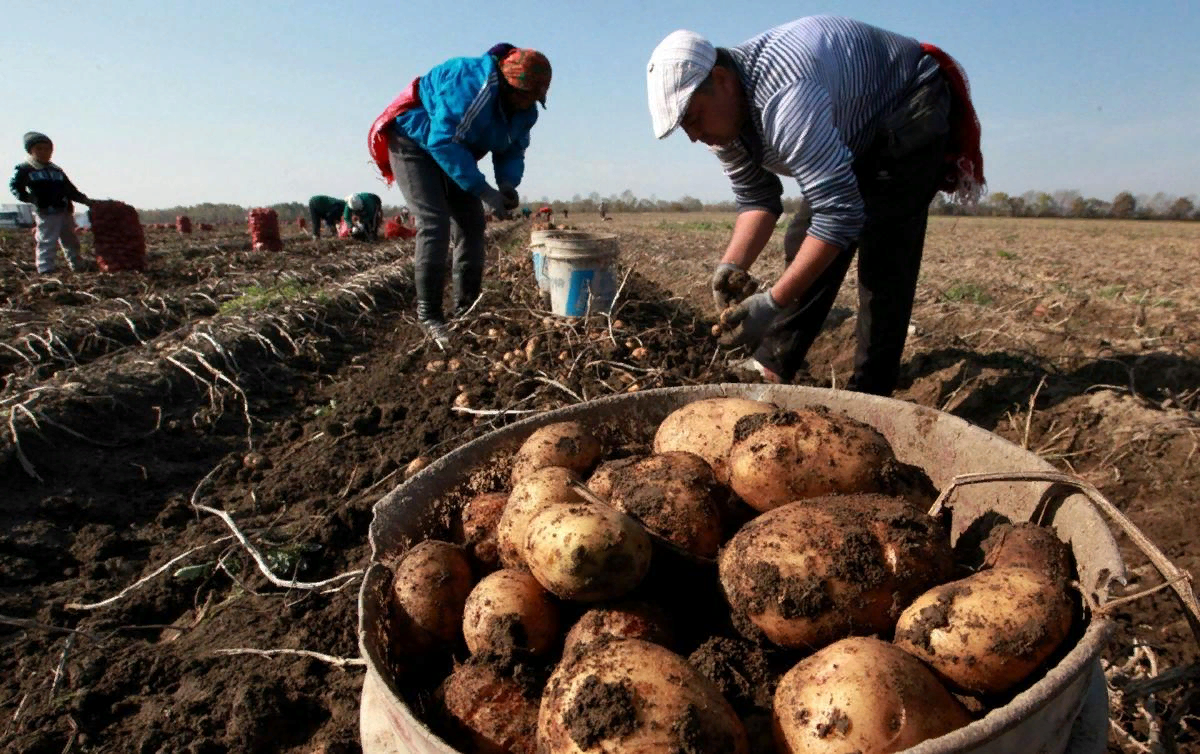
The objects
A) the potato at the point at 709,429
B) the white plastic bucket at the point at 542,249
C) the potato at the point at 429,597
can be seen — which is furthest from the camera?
the white plastic bucket at the point at 542,249

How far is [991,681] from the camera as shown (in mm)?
1265

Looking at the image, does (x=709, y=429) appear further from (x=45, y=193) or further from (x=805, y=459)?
(x=45, y=193)

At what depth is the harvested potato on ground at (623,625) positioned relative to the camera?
1475 mm

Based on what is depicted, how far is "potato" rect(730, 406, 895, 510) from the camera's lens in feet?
5.68

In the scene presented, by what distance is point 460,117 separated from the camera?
4.98 m

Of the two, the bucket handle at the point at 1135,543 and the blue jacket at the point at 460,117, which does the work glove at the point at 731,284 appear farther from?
the blue jacket at the point at 460,117

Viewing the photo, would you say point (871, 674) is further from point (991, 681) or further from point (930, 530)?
point (930, 530)

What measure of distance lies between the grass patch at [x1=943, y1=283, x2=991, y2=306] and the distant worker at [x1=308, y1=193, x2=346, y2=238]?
826 inches

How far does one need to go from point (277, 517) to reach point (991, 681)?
3.20m

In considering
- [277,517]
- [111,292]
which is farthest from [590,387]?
[111,292]

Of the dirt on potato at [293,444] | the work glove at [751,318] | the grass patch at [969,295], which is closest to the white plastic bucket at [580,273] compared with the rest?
the dirt on potato at [293,444]

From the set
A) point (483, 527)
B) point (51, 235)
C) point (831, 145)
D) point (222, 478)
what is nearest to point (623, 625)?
point (483, 527)

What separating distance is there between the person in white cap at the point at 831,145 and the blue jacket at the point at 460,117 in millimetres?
2247

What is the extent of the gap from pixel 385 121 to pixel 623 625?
4.91 metres
